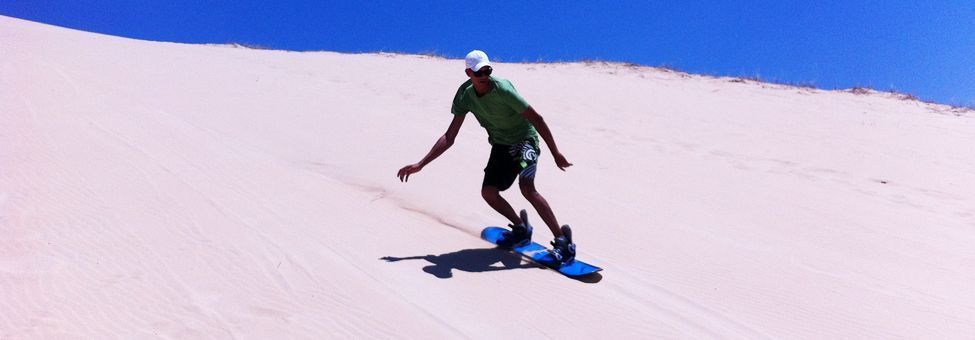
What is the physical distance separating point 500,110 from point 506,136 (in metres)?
0.25

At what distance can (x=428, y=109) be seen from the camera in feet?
42.2

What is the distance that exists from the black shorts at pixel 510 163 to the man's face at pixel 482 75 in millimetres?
567

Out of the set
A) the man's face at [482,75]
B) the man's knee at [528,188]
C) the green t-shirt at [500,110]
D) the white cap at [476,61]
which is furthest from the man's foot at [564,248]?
the white cap at [476,61]

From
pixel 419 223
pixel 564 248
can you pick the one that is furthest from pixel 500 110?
pixel 419 223

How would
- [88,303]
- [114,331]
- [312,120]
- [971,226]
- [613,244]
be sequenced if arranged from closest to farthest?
[114,331], [88,303], [613,244], [971,226], [312,120]

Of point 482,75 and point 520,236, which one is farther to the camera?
point 520,236

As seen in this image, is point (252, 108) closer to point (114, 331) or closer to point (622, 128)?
point (622, 128)

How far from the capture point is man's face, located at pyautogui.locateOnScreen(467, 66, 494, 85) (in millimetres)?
4348

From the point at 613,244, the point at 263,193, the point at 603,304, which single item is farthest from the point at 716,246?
the point at 263,193

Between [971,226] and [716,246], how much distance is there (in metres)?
3.30

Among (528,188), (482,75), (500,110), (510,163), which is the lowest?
(528,188)

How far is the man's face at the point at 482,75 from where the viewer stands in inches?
171

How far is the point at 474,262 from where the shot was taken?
492 centimetres

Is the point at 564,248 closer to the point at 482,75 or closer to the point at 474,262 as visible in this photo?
the point at 474,262
